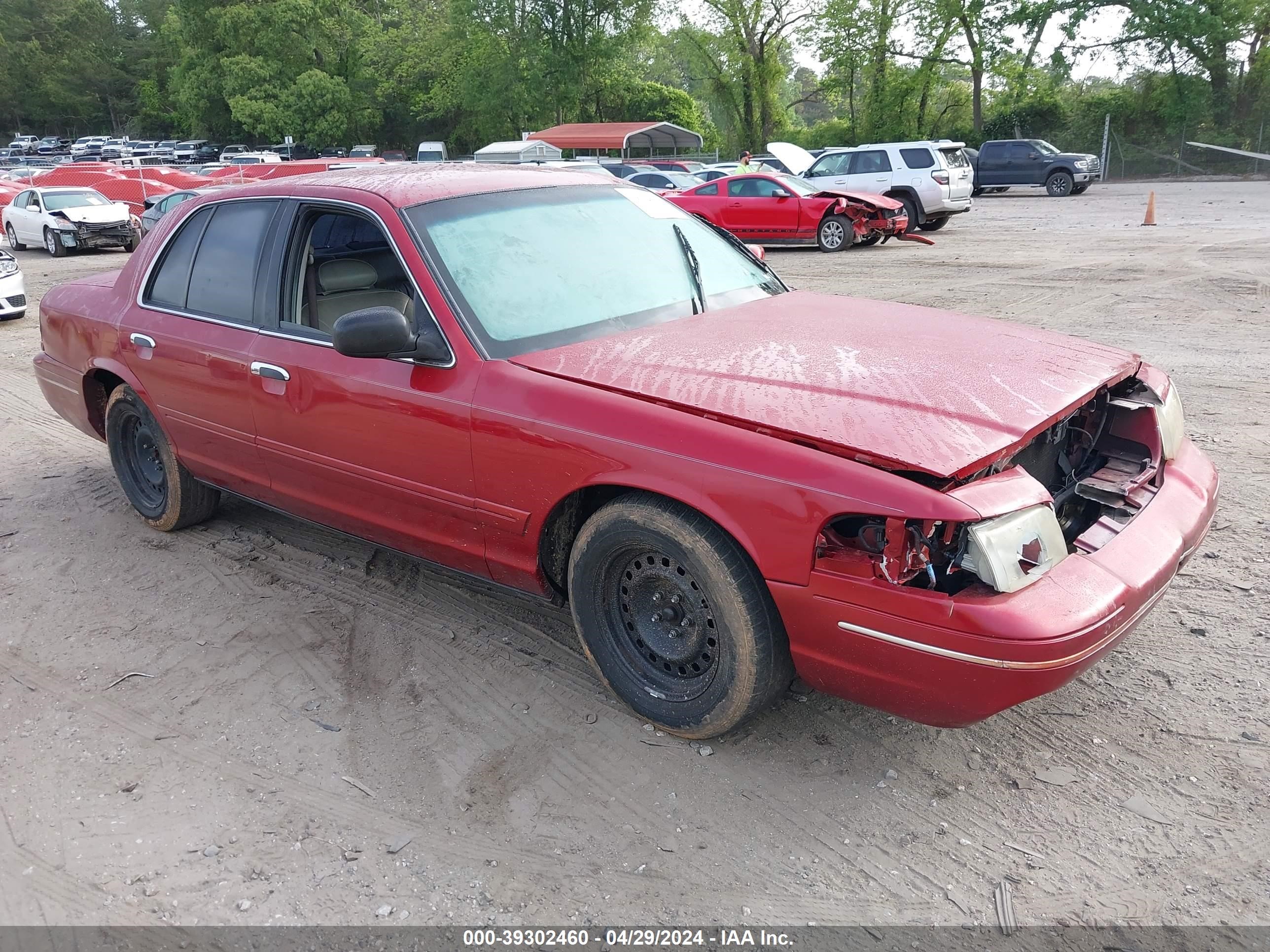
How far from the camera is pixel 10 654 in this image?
3.84m

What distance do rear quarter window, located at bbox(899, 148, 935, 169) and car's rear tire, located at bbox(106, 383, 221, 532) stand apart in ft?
53.0

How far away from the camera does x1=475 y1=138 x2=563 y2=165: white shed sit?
113 feet

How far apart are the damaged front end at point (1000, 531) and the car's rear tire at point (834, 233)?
45.1 ft

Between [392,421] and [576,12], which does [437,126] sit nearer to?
[576,12]

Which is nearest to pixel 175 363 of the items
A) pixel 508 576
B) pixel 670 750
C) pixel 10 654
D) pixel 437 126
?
pixel 10 654

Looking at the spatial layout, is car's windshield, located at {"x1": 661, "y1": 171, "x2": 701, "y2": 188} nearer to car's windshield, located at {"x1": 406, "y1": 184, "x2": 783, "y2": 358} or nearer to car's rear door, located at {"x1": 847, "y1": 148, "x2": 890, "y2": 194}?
car's rear door, located at {"x1": 847, "y1": 148, "x2": 890, "y2": 194}

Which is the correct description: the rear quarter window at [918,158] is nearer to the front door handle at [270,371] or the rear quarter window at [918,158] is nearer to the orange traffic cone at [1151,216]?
the orange traffic cone at [1151,216]

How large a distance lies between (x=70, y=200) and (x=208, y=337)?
20.4m

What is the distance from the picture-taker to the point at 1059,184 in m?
27.2

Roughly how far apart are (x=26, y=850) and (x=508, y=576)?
163cm

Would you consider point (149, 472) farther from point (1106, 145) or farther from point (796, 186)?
point (1106, 145)

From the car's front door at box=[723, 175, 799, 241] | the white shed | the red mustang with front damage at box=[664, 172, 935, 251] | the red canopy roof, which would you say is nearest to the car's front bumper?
the red mustang with front damage at box=[664, 172, 935, 251]

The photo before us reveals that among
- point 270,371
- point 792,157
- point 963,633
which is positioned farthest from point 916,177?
point 963,633

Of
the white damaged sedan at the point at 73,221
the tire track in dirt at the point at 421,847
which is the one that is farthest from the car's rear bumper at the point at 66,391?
the white damaged sedan at the point at 73,221
